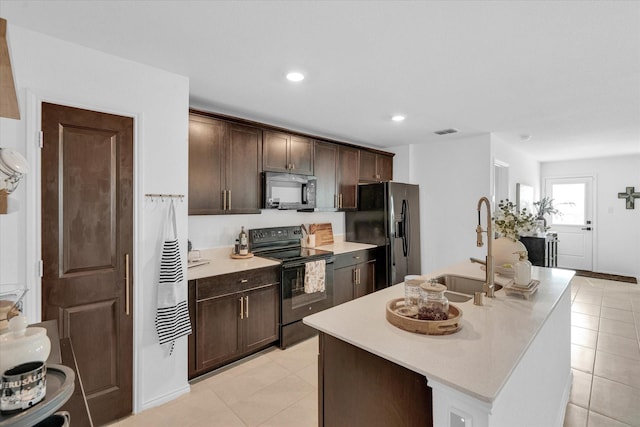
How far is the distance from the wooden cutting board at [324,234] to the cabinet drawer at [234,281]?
4.03 ft

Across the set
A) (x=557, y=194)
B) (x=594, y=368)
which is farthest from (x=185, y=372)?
(x=557, y=194)

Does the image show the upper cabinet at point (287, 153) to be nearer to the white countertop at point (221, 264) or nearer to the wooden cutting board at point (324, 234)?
the wooden cutting board at point (324, 234)

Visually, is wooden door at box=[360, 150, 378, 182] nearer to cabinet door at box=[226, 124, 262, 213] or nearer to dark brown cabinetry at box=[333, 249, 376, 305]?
dark brown cabinetry at box=[333, 249, 376, 305]

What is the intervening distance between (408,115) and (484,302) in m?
2.24

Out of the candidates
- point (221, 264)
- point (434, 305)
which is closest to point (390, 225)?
point (221, 264)

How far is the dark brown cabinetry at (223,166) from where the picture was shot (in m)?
2.77

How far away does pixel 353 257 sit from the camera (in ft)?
12.8

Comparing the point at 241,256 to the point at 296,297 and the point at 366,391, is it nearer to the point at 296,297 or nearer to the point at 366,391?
the point at 296,297

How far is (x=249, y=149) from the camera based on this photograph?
318 cm

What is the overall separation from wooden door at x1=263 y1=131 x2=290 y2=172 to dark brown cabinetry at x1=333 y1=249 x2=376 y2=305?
1273mm

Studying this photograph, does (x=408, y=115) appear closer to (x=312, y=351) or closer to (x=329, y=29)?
(x=329, y=29)

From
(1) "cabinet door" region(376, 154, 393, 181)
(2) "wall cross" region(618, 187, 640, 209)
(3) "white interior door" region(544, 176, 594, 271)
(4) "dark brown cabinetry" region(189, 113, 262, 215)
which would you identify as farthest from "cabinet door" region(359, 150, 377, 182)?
(2) "wall cross" region(618, 187, 640, 209)

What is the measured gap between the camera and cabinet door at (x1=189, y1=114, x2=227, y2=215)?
2742mm

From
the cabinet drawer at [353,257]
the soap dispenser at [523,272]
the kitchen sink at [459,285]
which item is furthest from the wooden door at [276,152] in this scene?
the soap dispenser at [523,272]
